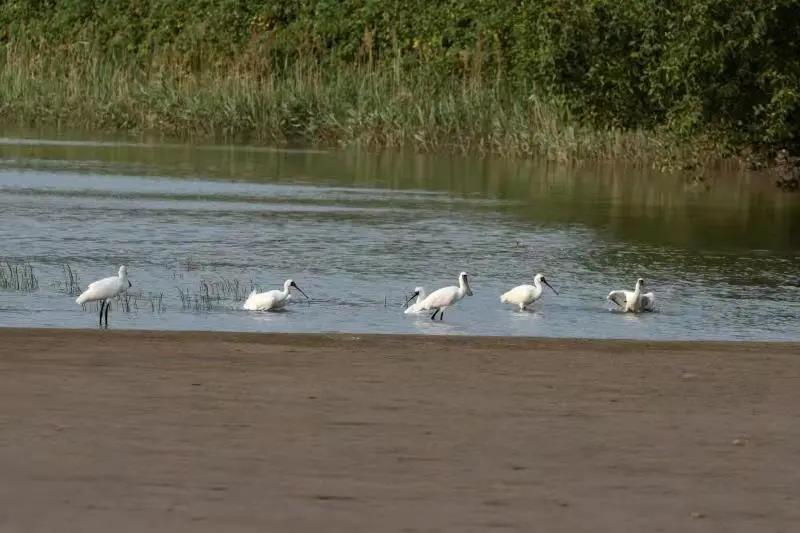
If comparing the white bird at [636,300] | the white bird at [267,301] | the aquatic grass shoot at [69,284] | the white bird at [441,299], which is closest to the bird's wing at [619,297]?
the white bird at [636,300]

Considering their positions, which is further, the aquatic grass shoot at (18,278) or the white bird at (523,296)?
the aquatic grass shoot at (18,278)

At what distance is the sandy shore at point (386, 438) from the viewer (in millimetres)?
7098

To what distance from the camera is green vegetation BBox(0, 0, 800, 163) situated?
23.8m

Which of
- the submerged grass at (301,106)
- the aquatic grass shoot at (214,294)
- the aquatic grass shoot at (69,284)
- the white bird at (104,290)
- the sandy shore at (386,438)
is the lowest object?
the aquatic grass shoot at (214,294)

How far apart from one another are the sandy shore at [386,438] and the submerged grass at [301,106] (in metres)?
20.7

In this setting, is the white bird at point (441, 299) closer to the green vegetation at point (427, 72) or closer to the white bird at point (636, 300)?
the white bird at point (636, 300)

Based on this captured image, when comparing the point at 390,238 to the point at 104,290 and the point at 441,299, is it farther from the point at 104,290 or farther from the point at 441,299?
the point at 104,290

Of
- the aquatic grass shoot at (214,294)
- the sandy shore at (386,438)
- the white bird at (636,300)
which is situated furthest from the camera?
the white bird at (636,300)

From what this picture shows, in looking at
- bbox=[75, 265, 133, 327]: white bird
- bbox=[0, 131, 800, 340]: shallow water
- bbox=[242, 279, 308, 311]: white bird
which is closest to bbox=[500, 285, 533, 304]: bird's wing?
bbox=[0, 131, 800, 340]: shallow water

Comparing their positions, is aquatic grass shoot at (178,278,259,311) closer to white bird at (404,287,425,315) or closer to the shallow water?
the shallow water

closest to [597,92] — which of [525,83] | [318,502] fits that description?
[525,83]

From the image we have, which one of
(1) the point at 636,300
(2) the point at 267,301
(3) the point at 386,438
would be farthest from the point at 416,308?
(3) the point at 386,438

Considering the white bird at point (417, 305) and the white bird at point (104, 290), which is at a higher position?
the white bird at point (104, 290)

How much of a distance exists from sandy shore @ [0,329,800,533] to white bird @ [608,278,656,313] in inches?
158
